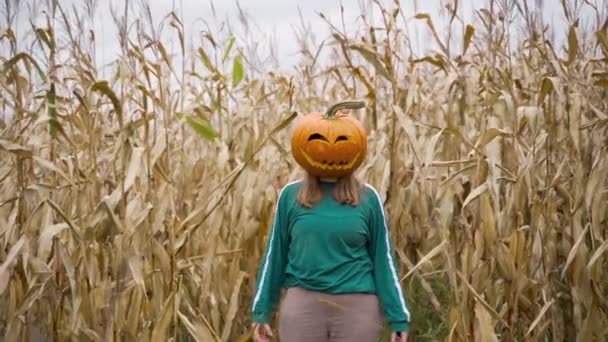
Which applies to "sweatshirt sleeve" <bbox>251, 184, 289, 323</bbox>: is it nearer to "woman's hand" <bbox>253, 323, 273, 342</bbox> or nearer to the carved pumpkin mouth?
"woman's hand" <bbox>253, 323, 273, 342</bbox>

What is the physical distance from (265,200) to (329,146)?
44.0 inches

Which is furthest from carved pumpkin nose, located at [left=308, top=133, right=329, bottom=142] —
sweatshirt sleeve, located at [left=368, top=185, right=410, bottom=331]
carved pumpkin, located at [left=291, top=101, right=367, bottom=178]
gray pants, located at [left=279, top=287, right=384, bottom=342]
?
gray pants, located at [left=279, top=287, right=384, bottom=342]

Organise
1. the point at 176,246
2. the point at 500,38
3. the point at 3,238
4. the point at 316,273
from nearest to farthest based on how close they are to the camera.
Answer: the point at 316,273 < the point at 176,246 < the point at 3,238 < the point at 500,38

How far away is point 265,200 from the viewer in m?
3.63

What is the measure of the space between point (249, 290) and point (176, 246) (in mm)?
633

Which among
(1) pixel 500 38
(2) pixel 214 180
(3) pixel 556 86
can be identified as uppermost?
(1) pixel 500 38

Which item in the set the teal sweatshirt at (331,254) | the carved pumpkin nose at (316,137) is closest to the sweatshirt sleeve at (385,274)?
the teal sweatshirt at (331,254)

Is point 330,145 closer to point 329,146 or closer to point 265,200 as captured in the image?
point 329,146

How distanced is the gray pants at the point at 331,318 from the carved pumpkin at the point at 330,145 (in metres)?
0.39

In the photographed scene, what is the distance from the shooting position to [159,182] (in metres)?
3.51

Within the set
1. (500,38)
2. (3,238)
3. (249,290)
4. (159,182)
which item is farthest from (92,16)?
(500,38)

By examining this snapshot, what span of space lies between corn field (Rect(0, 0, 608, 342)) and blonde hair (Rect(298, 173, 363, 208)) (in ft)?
1.67

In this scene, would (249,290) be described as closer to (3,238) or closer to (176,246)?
(176,246)

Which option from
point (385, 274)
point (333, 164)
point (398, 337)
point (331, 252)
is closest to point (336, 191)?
point (333, 164)
